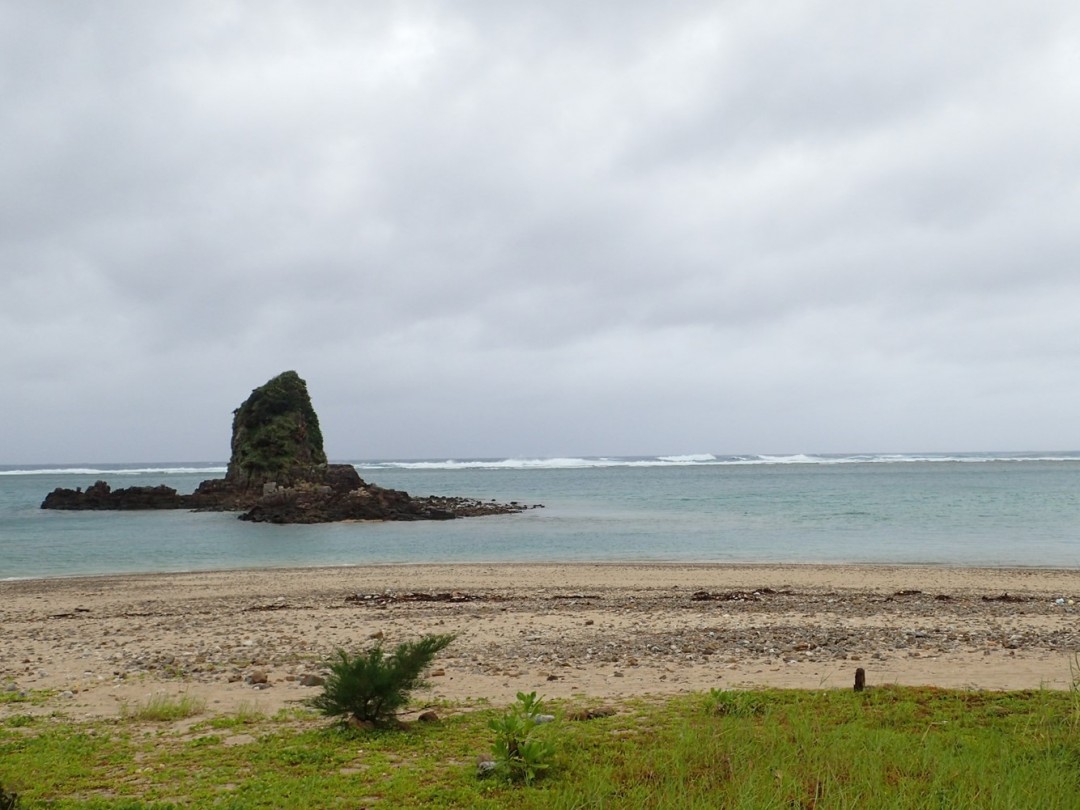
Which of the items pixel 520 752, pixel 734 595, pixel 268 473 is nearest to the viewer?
pixel 520 752

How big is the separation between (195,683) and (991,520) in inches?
1713

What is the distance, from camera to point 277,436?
2822 inches

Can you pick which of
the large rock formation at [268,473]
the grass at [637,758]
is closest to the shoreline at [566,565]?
the grass at [637,758]

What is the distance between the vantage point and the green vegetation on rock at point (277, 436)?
71.3m

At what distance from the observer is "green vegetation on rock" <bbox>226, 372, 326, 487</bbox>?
71.3m

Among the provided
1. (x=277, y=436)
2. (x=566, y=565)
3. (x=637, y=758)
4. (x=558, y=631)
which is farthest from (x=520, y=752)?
(x=277, y=436)

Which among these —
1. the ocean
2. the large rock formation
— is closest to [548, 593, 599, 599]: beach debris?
the ocean

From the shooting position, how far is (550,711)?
340 inches

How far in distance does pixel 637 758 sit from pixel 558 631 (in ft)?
26.6

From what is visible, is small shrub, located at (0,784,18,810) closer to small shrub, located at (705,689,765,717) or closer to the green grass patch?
the green grass patch

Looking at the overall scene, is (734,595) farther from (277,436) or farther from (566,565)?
(277,436)

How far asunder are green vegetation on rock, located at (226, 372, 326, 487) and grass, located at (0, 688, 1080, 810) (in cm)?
6541

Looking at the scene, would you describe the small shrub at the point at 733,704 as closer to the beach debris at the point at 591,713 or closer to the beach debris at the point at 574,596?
the beach debris at the point at 591,713

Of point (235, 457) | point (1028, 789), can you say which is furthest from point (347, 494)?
point (1028, 789)
